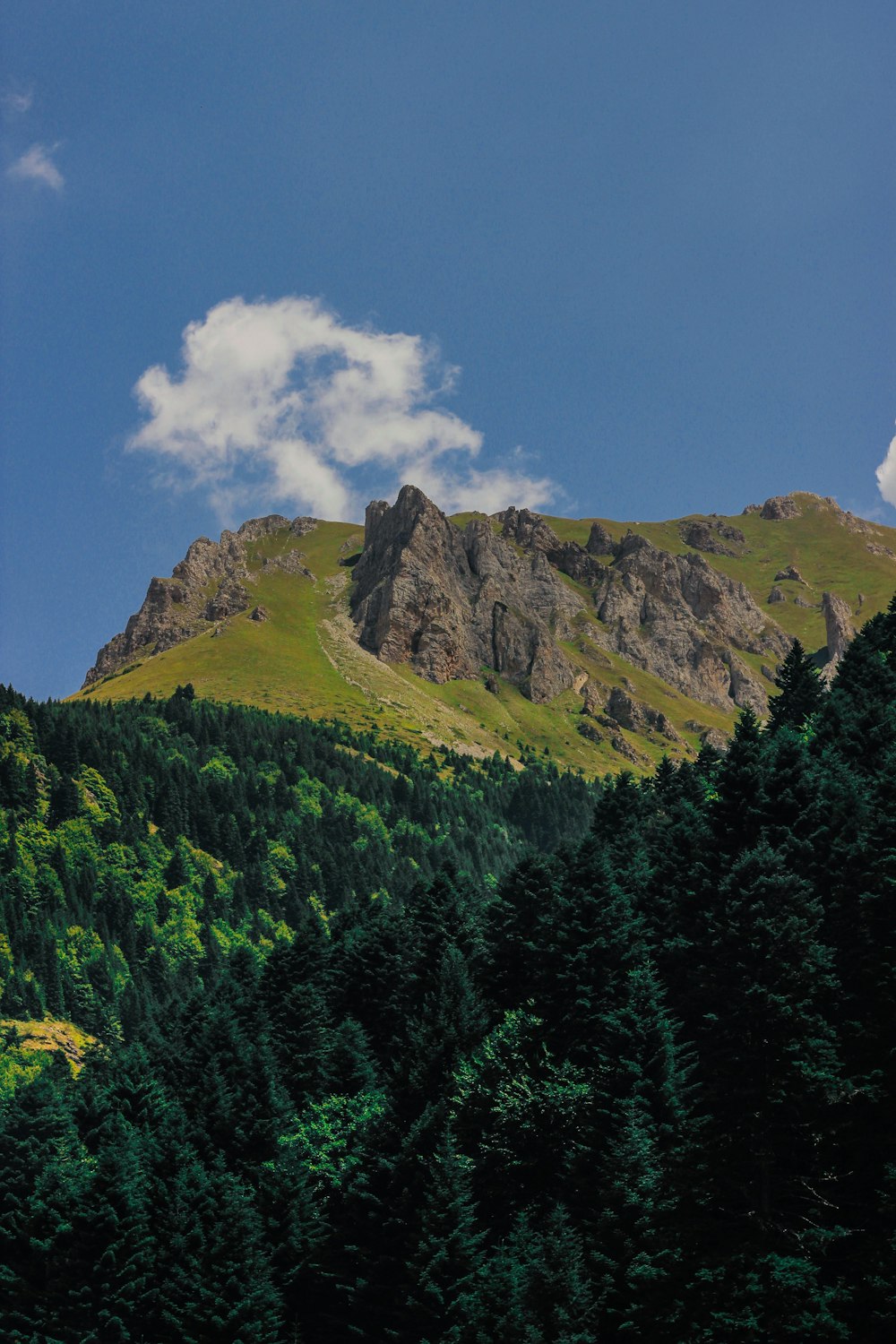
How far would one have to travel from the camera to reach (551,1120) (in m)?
52.4

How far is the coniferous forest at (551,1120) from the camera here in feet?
132

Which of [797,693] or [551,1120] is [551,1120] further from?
[797,693]

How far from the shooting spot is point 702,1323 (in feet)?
121

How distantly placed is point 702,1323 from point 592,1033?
18.5 metres

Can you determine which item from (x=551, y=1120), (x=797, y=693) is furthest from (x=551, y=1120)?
(x=797, y=693)

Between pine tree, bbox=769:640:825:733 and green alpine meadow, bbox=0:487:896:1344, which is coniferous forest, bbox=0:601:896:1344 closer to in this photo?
green alpine meadow, bbox=0:487:896:1344

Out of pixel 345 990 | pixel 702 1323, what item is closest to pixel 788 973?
pixel 702 1323

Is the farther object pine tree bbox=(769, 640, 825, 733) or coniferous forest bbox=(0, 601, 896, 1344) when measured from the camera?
pine tree bbox=(769, 640, 825, 733)

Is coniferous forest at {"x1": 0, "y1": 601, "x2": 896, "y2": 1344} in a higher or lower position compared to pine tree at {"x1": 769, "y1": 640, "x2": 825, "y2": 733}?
lower

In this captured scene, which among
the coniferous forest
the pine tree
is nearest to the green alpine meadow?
the coniferous forest

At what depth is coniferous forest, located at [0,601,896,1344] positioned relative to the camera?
40125 millimetres

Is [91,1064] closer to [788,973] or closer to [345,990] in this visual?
[345,990]

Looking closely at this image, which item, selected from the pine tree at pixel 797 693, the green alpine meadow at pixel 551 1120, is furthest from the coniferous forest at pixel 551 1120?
the pine tree at pixel 797 693

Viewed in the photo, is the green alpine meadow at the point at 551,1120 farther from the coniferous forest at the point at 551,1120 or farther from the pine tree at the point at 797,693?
the pine tree at the point at 797,693
